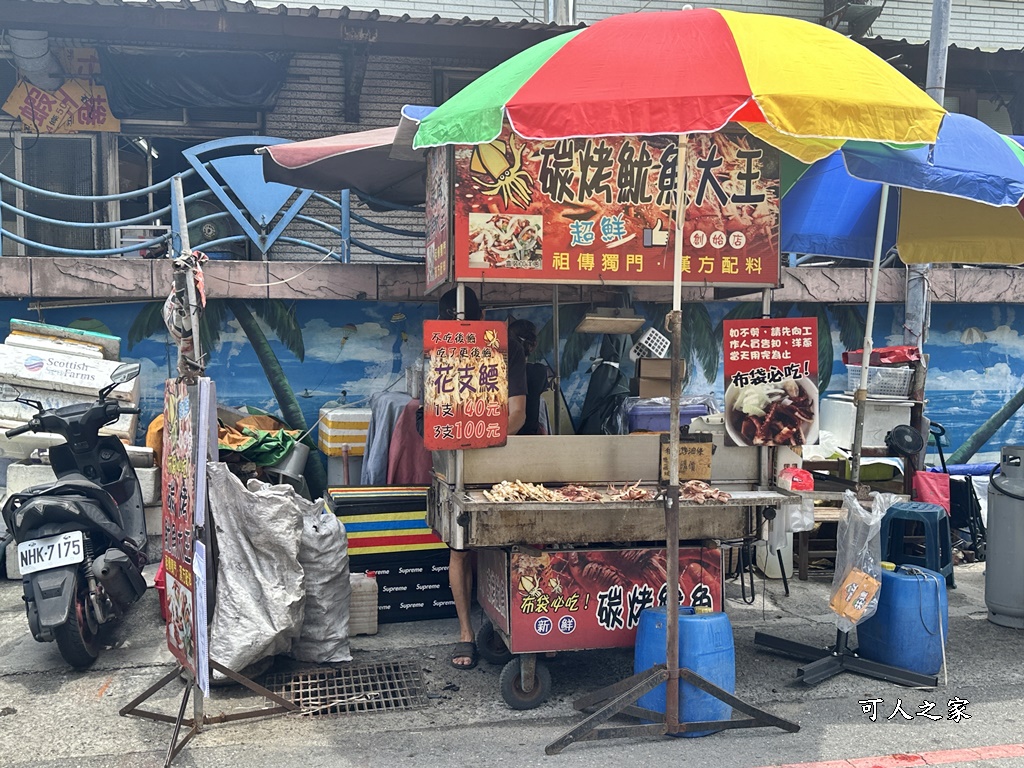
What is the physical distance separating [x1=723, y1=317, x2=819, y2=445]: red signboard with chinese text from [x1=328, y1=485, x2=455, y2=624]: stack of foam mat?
254 cm

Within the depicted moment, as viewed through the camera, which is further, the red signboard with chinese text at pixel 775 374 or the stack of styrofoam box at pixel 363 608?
the stack of styrofoam box at pixel 363 608

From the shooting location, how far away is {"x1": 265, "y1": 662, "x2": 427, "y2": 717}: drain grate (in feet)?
16.8

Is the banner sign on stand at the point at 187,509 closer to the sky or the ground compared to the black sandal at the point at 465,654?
closer to the sky

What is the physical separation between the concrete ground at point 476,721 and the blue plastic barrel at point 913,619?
7.4 inches

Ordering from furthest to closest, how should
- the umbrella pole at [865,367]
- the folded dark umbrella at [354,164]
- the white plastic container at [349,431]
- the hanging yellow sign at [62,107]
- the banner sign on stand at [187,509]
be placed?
1. the hanging yellow sign at [62,107]
2. the white plastic container at [349,431]
3. the folded dark umbrella at [354,164]
4. the umbrella pole at [865,367]
5. the banner sign on stand at [187,509]

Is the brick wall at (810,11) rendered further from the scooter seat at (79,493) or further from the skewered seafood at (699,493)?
the skewered seafood at (699,493)

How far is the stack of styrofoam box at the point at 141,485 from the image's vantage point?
23.9 ft

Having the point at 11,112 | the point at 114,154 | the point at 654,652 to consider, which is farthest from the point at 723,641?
the point at 11,112

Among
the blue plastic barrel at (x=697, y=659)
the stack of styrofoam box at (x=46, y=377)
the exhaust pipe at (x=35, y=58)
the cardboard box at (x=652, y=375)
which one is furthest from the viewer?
the exhaust pipe at (x=35, y=58)

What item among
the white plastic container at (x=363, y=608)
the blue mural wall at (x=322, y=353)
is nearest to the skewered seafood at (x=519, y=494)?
the white plastic container at (x=363, y=608)

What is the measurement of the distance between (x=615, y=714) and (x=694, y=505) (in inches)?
48.1

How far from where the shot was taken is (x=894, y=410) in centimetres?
867

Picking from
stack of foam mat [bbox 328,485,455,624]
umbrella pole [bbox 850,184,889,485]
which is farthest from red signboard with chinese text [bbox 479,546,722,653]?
umbrella pole [bbox 850,184,889,485]

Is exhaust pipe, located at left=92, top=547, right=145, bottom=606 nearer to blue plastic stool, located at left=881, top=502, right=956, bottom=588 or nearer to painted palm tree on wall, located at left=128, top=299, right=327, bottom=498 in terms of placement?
painted palm tree on wall, located at left=128, top=299, right=327, bottom=498
